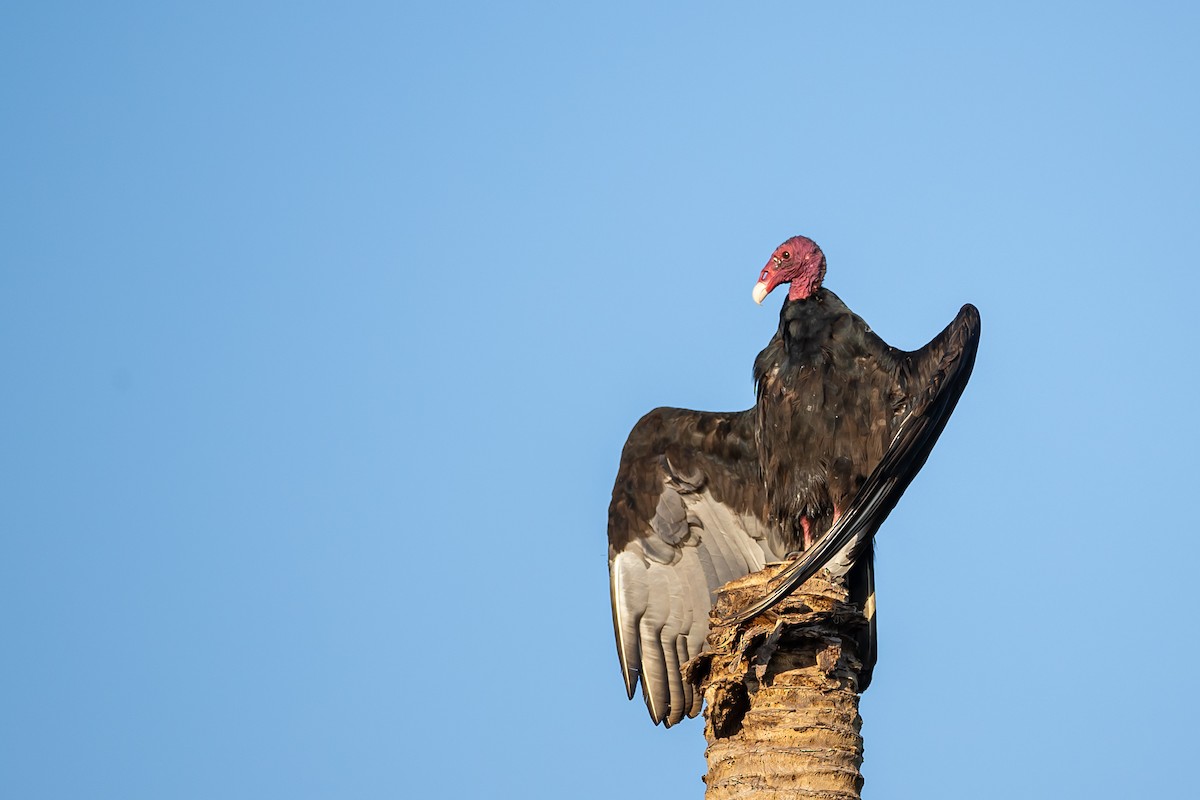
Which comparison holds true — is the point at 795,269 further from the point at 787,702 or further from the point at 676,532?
the point at 787,702

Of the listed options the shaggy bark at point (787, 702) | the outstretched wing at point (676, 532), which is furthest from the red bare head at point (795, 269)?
the shaggy bark at point (787, 702)

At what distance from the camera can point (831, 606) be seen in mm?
10281

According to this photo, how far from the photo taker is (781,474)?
11.7 m

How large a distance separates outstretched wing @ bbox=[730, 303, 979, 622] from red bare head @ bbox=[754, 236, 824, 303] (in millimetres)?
1190

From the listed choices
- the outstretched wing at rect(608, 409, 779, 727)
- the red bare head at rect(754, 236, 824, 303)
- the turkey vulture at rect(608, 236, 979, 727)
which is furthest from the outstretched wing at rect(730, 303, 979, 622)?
the outstretched wing at rect(608, 409, 779, 727)

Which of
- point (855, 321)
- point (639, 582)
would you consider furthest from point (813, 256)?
point (639, 582)

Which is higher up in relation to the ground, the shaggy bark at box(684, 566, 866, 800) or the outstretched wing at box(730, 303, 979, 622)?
the outstretched wing at box(730, 303, 979, 622)

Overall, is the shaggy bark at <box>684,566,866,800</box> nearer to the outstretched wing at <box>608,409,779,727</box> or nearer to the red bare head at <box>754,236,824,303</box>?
the outstretched wing at <box>608,409,779,727</box>

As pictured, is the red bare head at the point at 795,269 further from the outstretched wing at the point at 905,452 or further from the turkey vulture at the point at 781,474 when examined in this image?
the outstretched wing at the point at 905,452

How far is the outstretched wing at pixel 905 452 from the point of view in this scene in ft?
33.9

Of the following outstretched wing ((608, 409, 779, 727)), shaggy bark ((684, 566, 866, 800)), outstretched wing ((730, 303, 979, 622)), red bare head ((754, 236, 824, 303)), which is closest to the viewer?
shaggy bark ((684, 566, 866, 800))

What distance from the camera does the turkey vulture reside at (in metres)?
10.7

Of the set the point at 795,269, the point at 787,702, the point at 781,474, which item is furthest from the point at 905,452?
the point at 795,269

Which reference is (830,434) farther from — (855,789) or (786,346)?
(855,789)
